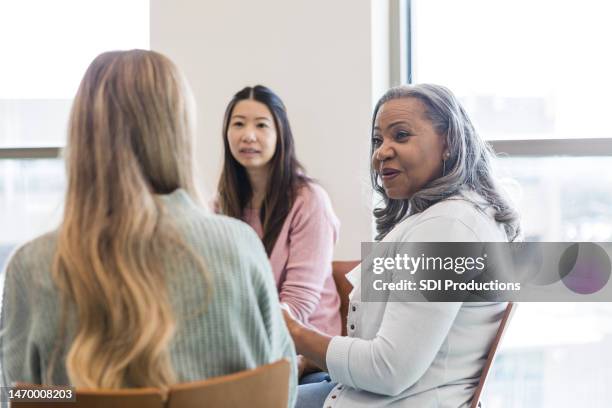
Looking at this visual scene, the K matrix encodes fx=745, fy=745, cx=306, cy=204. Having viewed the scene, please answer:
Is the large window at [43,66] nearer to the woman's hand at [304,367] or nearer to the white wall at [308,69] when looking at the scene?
the white wall at [308,69]

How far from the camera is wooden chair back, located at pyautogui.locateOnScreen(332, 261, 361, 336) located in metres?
2.84

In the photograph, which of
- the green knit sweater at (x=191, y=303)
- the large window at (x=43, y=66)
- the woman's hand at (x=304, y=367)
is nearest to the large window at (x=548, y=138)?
the woman's hand at (x=304, y=367)

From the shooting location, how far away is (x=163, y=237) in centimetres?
125

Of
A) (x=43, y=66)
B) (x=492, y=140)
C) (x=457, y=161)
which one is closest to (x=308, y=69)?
(x=492, y=140)

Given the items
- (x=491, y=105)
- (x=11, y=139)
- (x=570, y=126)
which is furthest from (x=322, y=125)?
(x=11, y=139)

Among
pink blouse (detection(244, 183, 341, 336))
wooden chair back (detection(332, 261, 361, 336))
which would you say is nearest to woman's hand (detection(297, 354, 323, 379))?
pink blouse (detection(244, 183, 341, 336))

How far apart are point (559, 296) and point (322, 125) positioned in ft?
4.06

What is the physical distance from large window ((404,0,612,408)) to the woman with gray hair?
1203 millimetres

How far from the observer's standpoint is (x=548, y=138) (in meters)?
3.11

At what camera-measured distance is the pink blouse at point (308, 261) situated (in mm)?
2609

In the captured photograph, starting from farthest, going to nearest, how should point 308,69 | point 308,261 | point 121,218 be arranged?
1. point 308,69
2. point 308,261
3. point 121,218

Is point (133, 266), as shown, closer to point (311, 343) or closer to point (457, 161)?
point (311, 343)

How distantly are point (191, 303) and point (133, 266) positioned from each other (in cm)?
12

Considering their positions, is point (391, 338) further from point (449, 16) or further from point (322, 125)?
point (449, 16)
